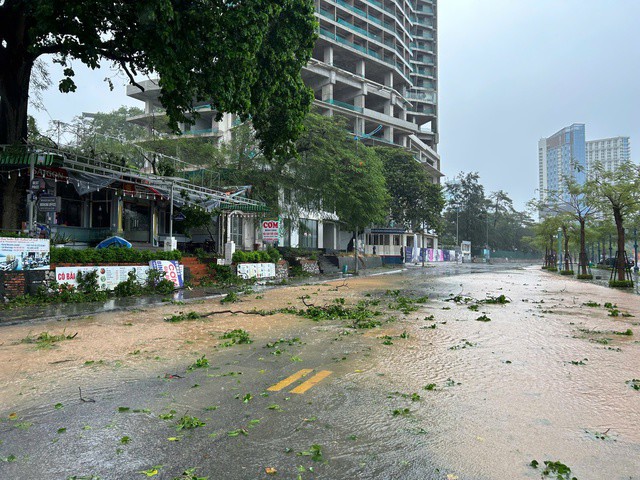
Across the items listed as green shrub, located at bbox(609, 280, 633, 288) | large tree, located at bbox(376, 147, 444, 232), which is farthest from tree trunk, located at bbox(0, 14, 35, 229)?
large tree, located at bbox(376, 147, 444, 232)

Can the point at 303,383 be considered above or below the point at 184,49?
below

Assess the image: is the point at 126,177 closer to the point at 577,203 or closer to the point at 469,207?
the point at 577,203

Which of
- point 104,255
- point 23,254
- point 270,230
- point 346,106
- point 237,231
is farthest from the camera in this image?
point 346,106

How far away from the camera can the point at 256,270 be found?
25.6 m

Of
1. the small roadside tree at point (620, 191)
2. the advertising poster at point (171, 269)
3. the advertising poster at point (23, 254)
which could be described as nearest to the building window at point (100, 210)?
the advertising poster at point (171, 269)

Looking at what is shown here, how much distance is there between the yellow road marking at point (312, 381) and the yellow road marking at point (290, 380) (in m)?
0.16

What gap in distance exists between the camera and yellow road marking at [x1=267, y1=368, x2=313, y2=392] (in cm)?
534

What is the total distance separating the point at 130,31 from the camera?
1305 centimetres

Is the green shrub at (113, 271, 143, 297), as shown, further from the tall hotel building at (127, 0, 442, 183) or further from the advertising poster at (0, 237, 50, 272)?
the tall hotel building at (127, 0, 442, 183)

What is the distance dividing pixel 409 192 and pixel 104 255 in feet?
147

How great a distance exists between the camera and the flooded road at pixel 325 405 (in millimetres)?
3457

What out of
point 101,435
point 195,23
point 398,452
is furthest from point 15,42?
point 398,452

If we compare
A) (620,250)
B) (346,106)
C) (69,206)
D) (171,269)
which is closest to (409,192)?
(346,106)

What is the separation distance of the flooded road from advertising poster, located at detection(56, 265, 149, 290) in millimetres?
5424
